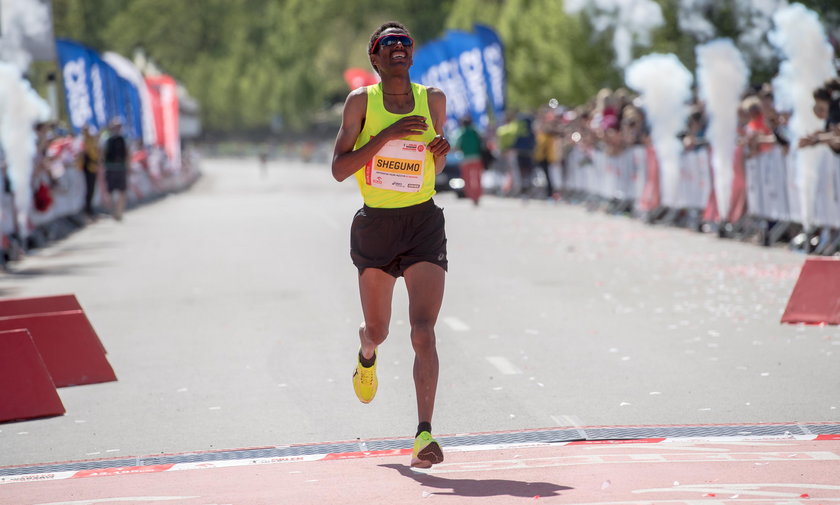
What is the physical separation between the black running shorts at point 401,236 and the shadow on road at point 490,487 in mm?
1076

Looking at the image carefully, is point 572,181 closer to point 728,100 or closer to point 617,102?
point 617,102

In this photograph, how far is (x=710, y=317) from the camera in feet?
41.5

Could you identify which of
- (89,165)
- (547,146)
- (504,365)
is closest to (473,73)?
(547,146)

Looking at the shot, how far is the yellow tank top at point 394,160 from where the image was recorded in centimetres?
714

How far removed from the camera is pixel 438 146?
7102 mm

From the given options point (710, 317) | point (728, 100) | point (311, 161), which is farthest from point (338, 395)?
point (311, 161)

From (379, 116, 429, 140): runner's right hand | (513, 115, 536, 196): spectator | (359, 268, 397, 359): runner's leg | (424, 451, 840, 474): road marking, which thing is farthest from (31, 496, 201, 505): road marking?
(513, 115, 536, 196): spectator

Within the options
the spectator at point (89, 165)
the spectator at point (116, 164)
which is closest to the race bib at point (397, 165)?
the spectator at point (89, 165)

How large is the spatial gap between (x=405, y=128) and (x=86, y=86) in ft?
110

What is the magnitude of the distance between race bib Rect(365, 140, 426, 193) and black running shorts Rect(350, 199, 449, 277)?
0.43 ft

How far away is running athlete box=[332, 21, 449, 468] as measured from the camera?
706 cm

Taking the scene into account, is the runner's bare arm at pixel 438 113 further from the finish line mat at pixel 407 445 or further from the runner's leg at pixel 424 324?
the finish line mat at pixel 407 445

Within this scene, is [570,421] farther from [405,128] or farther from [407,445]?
[405,128]

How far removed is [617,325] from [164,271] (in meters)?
8.02
